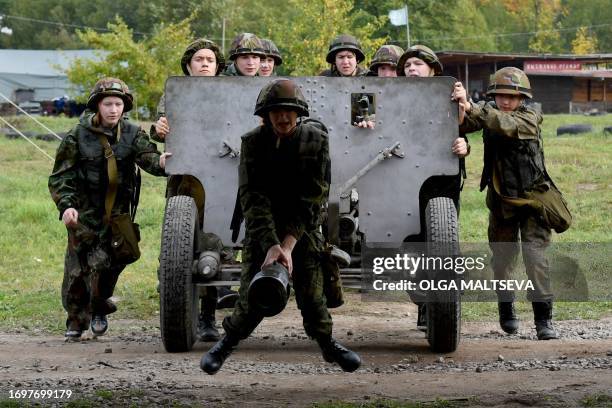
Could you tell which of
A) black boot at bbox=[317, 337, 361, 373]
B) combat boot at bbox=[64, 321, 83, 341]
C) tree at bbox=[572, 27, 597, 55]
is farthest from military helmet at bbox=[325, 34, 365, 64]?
tree at bbox=[572, 27, 597, 55]

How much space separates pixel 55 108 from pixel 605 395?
50.6m

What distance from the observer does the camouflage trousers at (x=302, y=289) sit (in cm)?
757

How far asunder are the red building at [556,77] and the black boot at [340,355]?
5179cm

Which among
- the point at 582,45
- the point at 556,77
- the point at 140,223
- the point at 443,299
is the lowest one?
the point at 443,299

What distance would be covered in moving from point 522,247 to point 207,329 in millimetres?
2609

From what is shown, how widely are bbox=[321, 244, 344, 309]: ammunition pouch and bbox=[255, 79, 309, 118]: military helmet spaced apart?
38.3 inches

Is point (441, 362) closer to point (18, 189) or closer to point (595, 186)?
point (595, 186)

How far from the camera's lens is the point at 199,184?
10.4 metres

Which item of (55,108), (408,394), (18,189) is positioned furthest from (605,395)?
(55,108)

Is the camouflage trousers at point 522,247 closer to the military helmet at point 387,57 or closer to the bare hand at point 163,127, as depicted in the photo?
the military helmet at point 387,57

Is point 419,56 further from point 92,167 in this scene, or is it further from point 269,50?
point 92,167

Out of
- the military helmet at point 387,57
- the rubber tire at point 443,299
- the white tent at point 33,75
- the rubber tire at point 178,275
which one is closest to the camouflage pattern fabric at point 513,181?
the rubber tire at point 443,299

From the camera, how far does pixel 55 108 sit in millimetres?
56094

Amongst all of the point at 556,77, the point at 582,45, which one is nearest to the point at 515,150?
the point at 556,77
